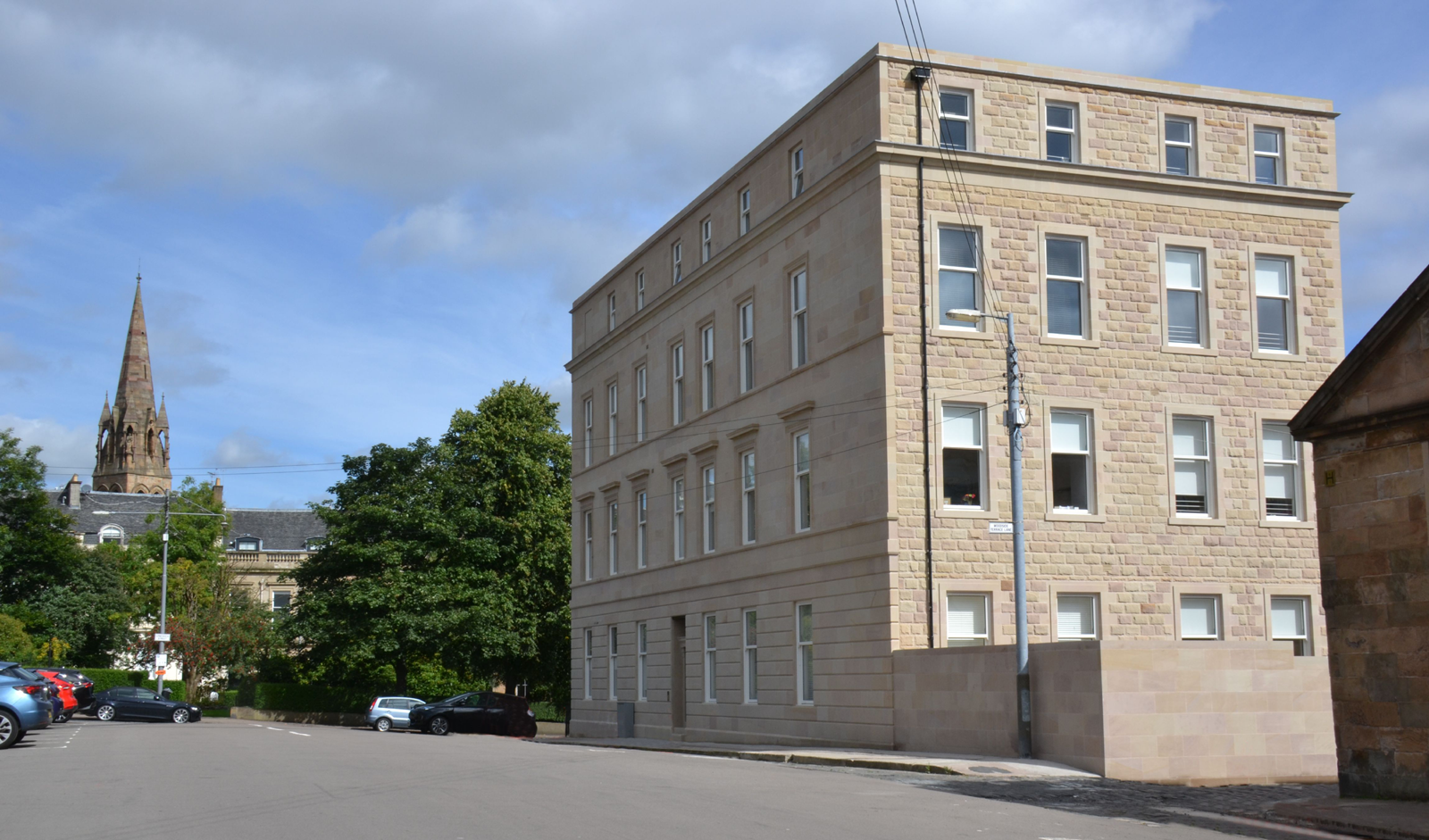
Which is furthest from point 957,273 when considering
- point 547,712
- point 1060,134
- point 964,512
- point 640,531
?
point 547,712

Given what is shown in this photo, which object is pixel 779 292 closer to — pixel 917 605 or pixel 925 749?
pixel 917 605

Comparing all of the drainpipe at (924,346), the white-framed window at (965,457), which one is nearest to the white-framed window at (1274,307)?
the white-framed window at (965,457)

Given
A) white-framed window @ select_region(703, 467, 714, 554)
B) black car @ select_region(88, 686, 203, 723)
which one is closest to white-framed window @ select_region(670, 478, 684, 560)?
white-framed window @ select_region(703, 467, 714, 554)

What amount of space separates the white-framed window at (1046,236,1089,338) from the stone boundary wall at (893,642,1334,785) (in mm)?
9677

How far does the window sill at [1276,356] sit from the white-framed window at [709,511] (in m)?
14.7

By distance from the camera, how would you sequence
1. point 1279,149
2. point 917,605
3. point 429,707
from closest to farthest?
point 917,605, point 1279,149, point 429,707

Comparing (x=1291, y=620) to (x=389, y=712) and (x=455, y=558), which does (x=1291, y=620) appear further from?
(x=455, y=558)

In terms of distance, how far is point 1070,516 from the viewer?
101 feet

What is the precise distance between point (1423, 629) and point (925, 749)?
42.6 ft

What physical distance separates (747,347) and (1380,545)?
2266 cm

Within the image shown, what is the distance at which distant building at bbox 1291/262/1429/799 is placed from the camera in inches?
627

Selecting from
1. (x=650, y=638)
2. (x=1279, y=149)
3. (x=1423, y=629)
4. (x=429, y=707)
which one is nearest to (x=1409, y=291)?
(x=1423, y=629)

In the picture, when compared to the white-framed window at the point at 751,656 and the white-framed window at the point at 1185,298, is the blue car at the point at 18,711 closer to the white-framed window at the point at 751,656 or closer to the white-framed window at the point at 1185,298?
the white-framed window at the point at 751,656

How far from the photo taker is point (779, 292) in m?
35.7
